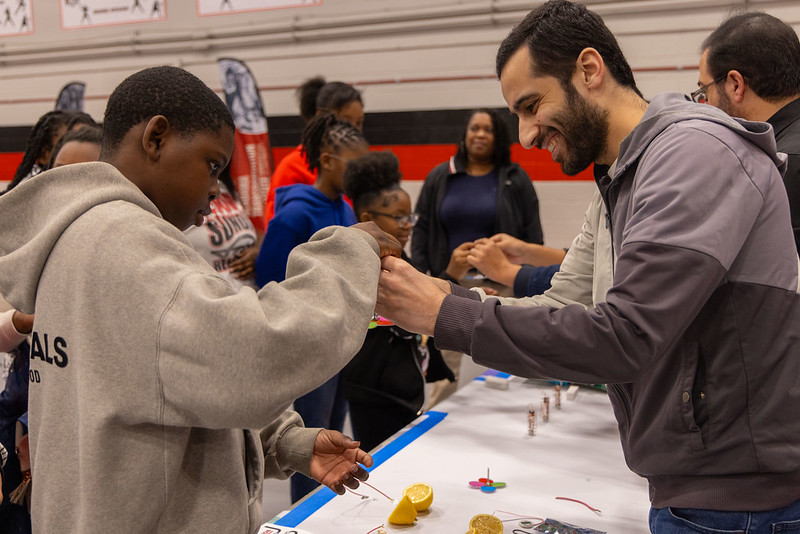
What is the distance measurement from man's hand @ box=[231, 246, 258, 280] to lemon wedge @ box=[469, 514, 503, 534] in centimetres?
189

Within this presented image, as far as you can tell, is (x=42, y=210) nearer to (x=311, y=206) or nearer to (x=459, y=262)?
(x=459, y=262)

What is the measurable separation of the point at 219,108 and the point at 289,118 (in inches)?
193

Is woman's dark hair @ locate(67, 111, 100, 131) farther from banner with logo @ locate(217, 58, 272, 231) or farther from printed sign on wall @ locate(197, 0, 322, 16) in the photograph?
printed sign on wall @ locate(197, 0, 322, 16)

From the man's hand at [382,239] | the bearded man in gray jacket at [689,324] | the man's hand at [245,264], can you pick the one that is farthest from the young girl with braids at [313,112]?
the bearded man in gray jacket at [689,324]

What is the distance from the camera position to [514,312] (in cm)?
119

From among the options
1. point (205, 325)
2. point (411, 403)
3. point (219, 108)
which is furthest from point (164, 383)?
point (411, 403)

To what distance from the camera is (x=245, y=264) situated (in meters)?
3.25

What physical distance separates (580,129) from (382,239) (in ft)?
1.73

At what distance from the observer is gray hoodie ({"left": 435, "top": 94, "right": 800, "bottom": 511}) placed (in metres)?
1.09

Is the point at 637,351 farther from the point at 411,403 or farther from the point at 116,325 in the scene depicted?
the point at 411,403

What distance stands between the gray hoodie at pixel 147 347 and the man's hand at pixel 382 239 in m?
0.06

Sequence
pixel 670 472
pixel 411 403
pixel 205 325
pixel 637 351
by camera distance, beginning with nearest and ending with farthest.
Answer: pixel 205 325 → pixel 637 351 → pixel 670 472 → pixel 411 403

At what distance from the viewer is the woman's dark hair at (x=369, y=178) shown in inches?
119

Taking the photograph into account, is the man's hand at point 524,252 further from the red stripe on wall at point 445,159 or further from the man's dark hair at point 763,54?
the red stripe on wall at point 445,159
